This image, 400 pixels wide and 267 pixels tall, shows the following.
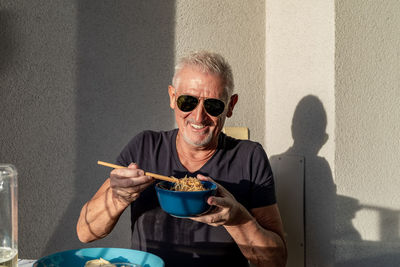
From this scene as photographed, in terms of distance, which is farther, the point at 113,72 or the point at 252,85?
the point at 252,85

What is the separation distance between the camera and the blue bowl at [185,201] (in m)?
0.97

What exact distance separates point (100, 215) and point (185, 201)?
1.66 feet

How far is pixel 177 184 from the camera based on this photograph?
1.14 meters

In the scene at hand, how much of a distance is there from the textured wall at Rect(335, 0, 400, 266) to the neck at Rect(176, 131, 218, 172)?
2.37ft

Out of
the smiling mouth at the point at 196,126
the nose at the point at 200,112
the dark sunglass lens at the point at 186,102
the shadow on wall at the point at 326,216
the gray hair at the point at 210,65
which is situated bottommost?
the shadow on wall at the point at 326,216

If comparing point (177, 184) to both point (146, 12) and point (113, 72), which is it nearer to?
point (113, 72)

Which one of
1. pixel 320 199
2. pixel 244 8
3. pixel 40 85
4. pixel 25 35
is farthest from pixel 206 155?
pixel 244 8

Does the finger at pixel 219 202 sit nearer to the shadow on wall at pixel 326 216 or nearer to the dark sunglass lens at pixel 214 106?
the dark sunglass lens at pixel 214 106

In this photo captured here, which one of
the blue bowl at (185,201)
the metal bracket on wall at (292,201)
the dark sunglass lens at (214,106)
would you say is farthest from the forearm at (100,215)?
the metal bracket on wall at (292,201)

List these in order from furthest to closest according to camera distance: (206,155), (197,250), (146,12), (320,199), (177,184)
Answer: (146,12), (320,199), (206,155), (197,250), (177,184)

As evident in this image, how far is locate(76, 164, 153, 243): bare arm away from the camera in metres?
1.09

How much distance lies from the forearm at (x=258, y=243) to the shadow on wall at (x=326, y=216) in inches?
23.0

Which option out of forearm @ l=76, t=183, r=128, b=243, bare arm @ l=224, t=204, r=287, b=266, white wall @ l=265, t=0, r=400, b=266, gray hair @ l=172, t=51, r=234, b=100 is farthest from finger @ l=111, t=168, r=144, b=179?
white wall @ l=265, t=0, r=400, b=266

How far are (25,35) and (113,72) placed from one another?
0.45 m
